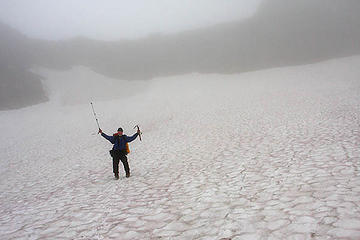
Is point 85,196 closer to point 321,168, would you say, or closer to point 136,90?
point 321,168

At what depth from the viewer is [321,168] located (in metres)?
5.46

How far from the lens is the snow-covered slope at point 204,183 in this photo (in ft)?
11.3

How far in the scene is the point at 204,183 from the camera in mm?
5832

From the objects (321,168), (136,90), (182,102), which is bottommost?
(321,168)

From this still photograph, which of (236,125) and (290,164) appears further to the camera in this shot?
(236,125)

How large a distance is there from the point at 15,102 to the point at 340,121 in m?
41.2

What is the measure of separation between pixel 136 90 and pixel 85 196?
3449 cm

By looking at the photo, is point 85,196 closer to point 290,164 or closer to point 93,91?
point 290,164

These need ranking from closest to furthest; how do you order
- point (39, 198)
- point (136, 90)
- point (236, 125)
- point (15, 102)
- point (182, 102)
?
point (39, 198) → point (236, 125) → point (182, 102) → point (15, 102) → point (136, 90)

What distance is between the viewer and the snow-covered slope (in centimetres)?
345

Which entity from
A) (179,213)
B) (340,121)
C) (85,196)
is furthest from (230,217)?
(340,121)

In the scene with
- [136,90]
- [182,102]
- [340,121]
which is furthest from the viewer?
Answer: [136,90]

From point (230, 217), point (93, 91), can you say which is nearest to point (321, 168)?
point (230, 217)

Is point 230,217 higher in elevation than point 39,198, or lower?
lower
